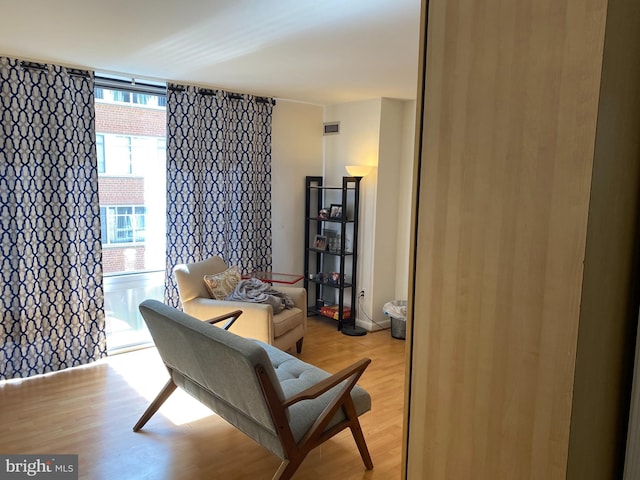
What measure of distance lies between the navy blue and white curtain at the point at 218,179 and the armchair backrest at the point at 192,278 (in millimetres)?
352

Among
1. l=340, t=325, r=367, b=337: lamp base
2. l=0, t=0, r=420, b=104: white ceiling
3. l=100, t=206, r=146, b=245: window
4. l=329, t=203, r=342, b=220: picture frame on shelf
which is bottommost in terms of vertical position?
l=340, t=325, r=367, b=337: lamp base

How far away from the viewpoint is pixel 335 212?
5.05 meters

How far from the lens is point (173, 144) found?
4250 mm

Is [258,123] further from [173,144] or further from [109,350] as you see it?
[109,350]

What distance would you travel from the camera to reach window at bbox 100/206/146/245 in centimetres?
412

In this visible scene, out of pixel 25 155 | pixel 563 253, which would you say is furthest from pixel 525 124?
pixel 25 155

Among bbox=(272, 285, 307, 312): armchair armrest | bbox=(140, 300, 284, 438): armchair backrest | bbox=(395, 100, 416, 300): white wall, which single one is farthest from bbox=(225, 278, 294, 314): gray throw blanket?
bbox=(395, 100, 416, 300): white wall

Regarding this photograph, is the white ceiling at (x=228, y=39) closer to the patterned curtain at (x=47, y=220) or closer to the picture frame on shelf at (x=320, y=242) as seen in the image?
the patterned curtain at (x=47, y=220)

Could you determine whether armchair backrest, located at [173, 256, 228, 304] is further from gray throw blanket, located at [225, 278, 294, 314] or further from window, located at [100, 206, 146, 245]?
window, located at [100, 206, 146, 245]

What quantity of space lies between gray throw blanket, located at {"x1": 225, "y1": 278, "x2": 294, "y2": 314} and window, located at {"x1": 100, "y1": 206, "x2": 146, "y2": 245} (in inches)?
42.1

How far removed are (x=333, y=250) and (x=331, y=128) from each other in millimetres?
1371

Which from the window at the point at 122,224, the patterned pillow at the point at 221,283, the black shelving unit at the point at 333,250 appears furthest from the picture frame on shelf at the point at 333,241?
the window at the point at 122,224

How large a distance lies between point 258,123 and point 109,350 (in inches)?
101

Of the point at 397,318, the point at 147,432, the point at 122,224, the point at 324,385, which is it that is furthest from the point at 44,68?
the point at 397,318
